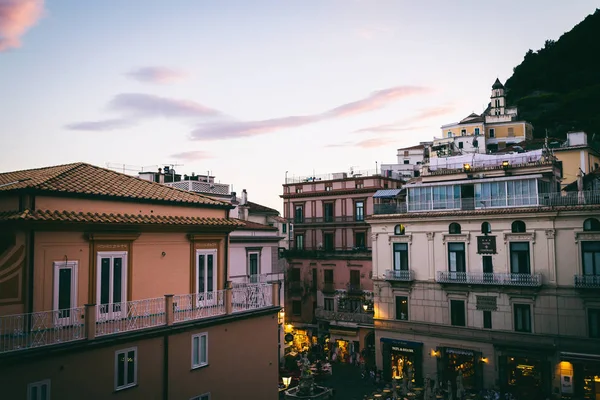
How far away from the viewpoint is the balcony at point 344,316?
136ft

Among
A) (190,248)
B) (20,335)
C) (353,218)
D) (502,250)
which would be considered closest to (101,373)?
(20,335)

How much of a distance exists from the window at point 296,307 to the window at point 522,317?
21.6 metres

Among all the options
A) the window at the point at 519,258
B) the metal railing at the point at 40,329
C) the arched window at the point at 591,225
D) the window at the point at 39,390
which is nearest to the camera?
the window at the point at 39,390

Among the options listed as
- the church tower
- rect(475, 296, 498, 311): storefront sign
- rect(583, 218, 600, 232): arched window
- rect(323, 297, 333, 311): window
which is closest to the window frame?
rect(475, 296, 498, 311): storefront sign

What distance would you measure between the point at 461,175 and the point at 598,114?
59219mm

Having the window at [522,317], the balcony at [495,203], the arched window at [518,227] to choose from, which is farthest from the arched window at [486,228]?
the window at [522,317]

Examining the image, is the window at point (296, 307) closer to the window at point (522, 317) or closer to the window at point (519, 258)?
the window at point (522, 317)

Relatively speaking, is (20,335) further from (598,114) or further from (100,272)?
(598,114)

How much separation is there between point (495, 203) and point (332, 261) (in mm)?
17770

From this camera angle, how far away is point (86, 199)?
15.1 metres

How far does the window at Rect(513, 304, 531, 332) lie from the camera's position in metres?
30.1

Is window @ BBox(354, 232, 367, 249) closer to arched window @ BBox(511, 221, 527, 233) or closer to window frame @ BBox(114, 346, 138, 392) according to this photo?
arched window @ BBox(511, 221, 527, 233)

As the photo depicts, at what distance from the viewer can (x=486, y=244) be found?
104 feet

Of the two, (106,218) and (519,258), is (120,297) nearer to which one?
(106,218)
